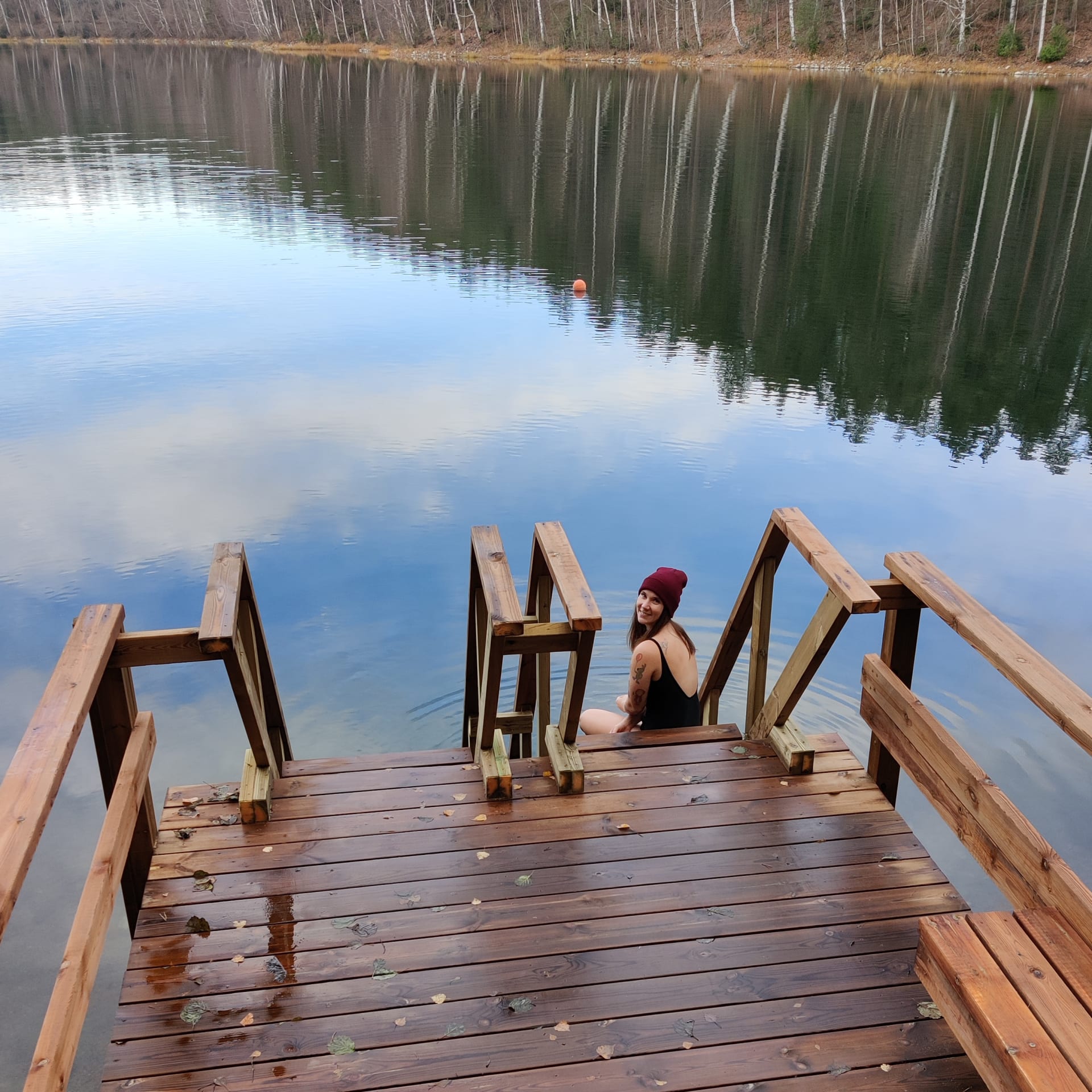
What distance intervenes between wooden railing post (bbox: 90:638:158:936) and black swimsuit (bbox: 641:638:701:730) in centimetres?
218

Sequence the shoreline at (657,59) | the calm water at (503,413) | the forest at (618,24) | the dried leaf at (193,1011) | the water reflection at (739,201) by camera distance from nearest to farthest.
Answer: the dried leaf at (193,1011), the calm water at (503,413), the water reflection at (739,201), the shoreline at (657,59), the forest at (618,24)

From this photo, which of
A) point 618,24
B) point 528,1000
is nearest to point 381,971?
point 528,1000

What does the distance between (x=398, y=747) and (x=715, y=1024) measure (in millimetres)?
3775

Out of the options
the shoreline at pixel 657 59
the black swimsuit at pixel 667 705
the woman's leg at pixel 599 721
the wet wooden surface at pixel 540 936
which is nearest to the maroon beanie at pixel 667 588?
the black swimsuit at pixel 667 705

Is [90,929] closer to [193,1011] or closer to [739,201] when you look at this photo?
[193,1011]

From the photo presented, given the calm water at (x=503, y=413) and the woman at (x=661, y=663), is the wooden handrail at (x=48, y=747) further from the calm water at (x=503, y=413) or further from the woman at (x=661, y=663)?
the woman at (x=661, y=663)

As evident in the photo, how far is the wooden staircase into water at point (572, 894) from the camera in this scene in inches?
104

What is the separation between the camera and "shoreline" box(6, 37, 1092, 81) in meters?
46.3

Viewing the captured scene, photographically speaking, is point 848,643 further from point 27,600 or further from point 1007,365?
point 1007,365

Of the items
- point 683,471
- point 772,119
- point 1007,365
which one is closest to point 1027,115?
point 772,119

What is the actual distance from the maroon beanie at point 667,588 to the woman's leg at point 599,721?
101 cm

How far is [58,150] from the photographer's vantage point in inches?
1161

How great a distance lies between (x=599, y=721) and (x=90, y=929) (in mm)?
3136

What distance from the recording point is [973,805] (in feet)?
10.5
